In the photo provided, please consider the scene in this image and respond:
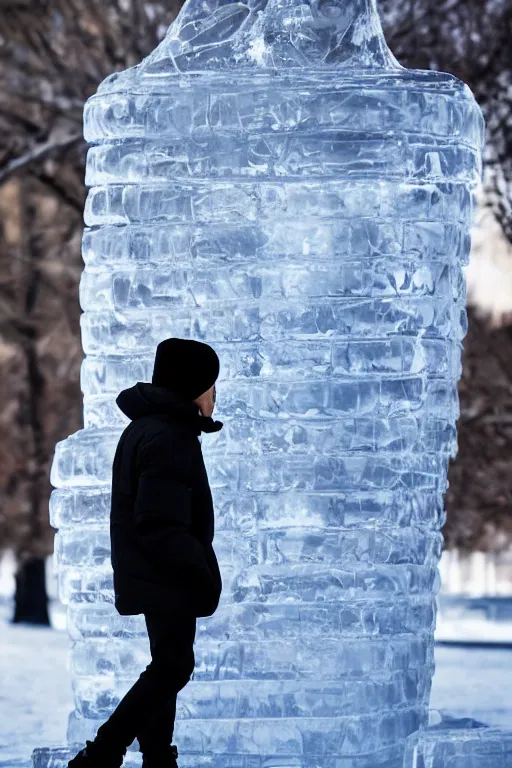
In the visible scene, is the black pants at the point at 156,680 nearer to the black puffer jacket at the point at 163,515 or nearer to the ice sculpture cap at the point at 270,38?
the black puffer jacket at the point at 163,515

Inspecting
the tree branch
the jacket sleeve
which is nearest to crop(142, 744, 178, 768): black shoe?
the jacket sleeve

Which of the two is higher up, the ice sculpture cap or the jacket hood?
the ice sculpture cap

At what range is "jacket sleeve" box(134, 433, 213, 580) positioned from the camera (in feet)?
20.3

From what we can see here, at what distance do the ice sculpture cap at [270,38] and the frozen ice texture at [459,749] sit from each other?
8.62 ft

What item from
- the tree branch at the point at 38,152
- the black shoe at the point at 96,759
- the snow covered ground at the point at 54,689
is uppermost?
the tree branch at the point at 38,152

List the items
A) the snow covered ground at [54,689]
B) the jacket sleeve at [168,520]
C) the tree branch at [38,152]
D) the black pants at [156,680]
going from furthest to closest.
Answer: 1. the tree branch at [38,152]
2. the snow covered ground at [54,689]
3. the black pants at [156,680]
4. the jacket sleeve at [168,520]

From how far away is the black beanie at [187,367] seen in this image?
6484 millimetres

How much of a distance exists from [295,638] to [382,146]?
1.91 metres

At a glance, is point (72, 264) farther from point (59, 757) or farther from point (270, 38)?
point (59, 757)

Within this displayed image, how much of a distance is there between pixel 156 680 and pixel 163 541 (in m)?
0.47

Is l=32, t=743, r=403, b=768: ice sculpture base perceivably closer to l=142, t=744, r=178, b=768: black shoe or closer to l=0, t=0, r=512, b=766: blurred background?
l=142, t=744, r=178, b=768: black shoe

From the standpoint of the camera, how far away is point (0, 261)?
59.9 ft

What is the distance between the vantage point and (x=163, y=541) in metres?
6.18

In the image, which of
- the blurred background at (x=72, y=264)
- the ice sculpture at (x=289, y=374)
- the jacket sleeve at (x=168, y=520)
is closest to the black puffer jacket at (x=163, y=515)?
the jacket sleeve at (x=168, y=520)
